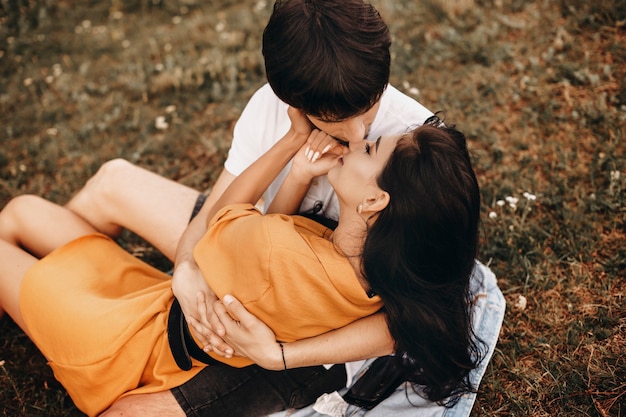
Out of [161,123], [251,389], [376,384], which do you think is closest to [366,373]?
[376,384]

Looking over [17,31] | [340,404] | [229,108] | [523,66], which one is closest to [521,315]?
[340,404]

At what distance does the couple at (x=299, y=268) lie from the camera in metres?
2.07

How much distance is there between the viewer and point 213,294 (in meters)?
2.36

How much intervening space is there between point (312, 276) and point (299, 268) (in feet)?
0.19

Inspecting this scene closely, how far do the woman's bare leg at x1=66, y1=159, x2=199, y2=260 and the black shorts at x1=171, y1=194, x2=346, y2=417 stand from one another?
0.90 m

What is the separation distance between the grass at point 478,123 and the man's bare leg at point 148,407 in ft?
2.19

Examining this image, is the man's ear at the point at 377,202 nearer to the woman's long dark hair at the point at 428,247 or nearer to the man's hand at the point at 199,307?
the woman's long dark hair at the point at 428,247

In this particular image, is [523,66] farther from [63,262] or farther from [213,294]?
[63,262]

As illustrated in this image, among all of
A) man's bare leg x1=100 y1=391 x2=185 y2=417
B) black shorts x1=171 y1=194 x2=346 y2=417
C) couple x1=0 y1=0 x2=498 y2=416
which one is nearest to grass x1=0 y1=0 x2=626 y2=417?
couple x1=0 y1=0 x2=498 y2=416

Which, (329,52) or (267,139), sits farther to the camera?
(267,139)

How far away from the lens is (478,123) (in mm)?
3955

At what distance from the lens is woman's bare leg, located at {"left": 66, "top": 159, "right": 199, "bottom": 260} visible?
306 centimetres

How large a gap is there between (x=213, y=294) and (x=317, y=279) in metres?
0.54

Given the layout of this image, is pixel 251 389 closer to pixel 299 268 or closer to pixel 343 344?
pixel 343 344
